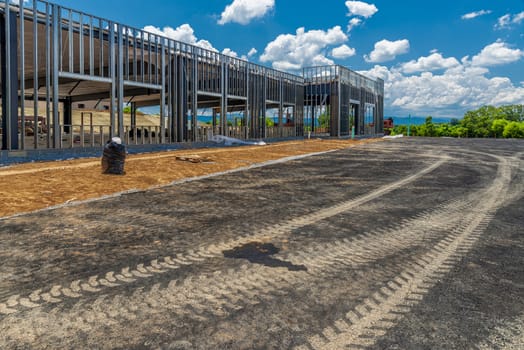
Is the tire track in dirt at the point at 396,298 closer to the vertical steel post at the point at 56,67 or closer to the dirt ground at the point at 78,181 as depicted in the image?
the dirt ground at the point at 78,181

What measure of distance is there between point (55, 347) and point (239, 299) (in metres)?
1.30

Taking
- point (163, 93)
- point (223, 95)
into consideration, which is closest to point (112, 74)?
point (163, 93)

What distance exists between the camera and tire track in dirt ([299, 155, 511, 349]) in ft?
8.02

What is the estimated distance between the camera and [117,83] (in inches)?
688

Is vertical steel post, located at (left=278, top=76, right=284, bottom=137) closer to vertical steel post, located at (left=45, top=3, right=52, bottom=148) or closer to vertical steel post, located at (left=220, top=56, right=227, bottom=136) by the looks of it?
vertical steel post, located at (left=220, top=56, right=227, bottom=136)

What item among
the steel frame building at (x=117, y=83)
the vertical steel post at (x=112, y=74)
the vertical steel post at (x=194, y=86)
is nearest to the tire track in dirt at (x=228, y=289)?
the steel frame building at (x=117, y=83)

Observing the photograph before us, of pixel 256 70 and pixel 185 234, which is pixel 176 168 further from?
pixel 256 70

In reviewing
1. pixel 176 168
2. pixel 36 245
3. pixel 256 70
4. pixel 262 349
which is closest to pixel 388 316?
pixel 262 349

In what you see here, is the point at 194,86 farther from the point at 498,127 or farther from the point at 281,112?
the point at 498,127

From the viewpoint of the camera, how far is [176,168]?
11.9m

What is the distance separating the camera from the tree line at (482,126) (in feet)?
343

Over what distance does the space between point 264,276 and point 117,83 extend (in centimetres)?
1639

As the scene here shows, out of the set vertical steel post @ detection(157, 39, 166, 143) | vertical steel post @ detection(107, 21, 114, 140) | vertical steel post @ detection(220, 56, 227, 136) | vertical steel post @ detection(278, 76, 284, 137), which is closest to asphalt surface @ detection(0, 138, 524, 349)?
vertical steel post @ detection(107, 21, 114, 140)

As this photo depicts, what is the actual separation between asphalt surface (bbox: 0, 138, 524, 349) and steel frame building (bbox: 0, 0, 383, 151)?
8.89 metres
